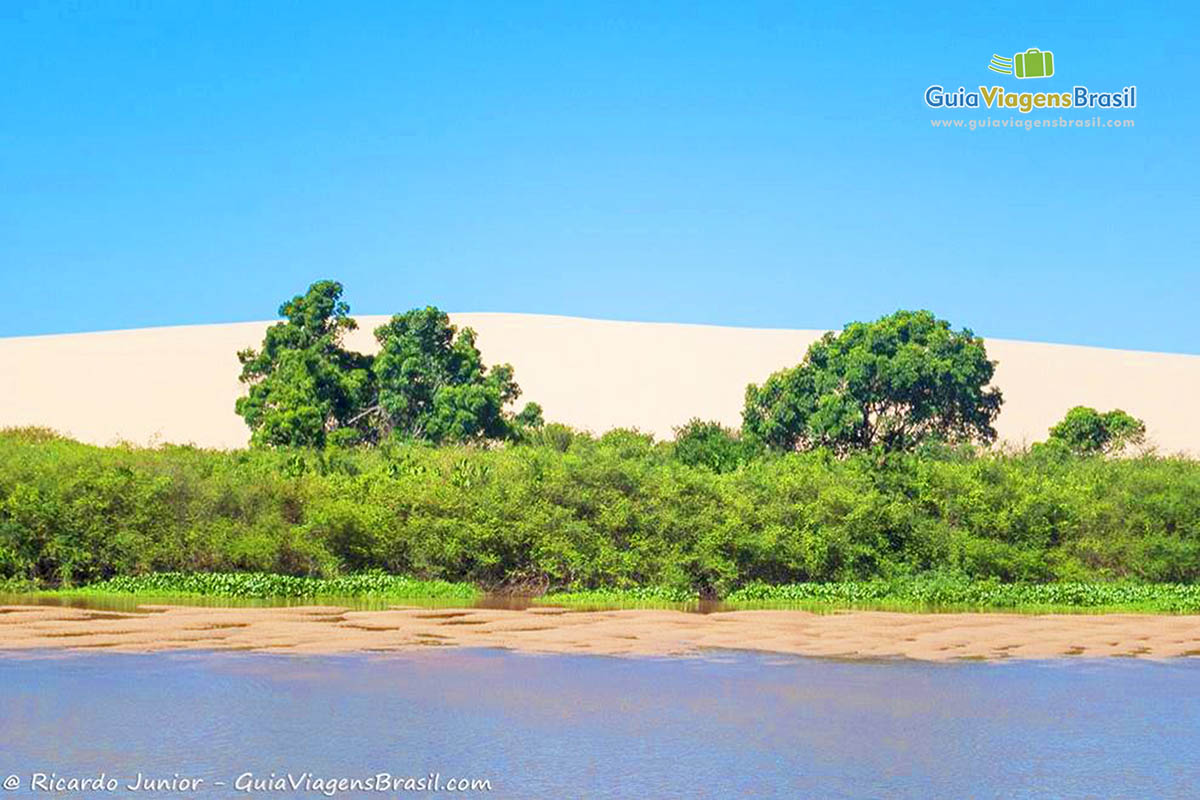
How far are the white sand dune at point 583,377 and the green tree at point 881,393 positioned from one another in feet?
89.6

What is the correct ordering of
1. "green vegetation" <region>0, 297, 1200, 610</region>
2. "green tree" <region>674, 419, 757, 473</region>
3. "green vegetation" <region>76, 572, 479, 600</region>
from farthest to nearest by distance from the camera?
"green tree" <region>674, 419, 757, 473</region> < "green vegetation" <region>0, 297, 1200, 610</region> < "green vegetation" <region>76, 572, 479, 600</region>

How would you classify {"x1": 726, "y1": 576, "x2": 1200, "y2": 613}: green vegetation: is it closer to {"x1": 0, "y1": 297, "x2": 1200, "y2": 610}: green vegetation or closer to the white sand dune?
{"x1": 0, "y1": 297, "x2": 1200, "y2": 610}: green vegetation

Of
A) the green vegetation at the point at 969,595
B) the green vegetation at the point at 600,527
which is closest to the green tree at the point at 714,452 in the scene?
the green vegetation at the point at 600,527

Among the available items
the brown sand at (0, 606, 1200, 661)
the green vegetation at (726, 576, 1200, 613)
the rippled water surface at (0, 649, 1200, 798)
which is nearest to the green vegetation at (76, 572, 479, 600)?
the brown sand at (0, 606, 1200, 661)

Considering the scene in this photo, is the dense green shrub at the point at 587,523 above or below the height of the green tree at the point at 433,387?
below

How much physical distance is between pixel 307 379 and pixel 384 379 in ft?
15.8

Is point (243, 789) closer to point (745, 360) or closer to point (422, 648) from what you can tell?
point (422, 648)

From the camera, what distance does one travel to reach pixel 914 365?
51281 millimetres

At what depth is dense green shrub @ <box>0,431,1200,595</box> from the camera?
1222 inches

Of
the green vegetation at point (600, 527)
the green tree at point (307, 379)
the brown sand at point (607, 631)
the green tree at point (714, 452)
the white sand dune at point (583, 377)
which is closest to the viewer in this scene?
the brown sand at point (607, 631)

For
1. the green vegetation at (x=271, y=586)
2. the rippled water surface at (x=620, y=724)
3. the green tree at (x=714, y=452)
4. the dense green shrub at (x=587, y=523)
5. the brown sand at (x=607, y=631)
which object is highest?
the green tree at (x=714, y=452)

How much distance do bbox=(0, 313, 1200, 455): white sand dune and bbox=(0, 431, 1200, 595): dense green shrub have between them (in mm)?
46738

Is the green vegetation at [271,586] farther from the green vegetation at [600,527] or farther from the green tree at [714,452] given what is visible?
the green tree at [714,452]

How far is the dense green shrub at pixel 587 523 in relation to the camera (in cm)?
3105
